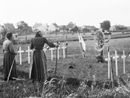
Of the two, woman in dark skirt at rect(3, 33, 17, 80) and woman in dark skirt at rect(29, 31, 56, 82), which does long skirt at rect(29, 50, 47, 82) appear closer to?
woman in dark skirt at rect(29, 31, 56, 82)

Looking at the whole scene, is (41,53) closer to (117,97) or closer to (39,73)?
(39,73)

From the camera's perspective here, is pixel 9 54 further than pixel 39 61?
Yes

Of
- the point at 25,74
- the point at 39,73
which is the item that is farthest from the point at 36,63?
the point at 25,74

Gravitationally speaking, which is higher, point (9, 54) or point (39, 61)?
point (9, 54)

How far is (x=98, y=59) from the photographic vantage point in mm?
13359

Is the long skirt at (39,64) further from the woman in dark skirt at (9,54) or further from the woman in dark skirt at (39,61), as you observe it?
the woman in dark skirt at (9,54)

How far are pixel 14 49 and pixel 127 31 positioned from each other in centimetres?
2860

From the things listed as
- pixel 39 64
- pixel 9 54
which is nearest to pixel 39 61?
pixel 39 64

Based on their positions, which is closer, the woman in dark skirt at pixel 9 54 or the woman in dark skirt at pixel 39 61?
the woman in dark skirt at pixel 39 61

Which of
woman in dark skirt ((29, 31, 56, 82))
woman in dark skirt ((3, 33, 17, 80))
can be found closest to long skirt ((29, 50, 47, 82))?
woman in dark skirt ((29, 31, 56, 82))

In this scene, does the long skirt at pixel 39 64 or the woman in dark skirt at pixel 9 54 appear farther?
the woman in dark skirt at pixel 9 54

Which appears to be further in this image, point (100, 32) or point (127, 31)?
point (127, 31)

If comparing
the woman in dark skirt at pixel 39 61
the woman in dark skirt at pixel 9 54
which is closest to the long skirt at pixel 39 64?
the woman in dark skirt at pixel 39 61

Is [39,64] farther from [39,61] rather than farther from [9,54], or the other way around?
[9,54]
